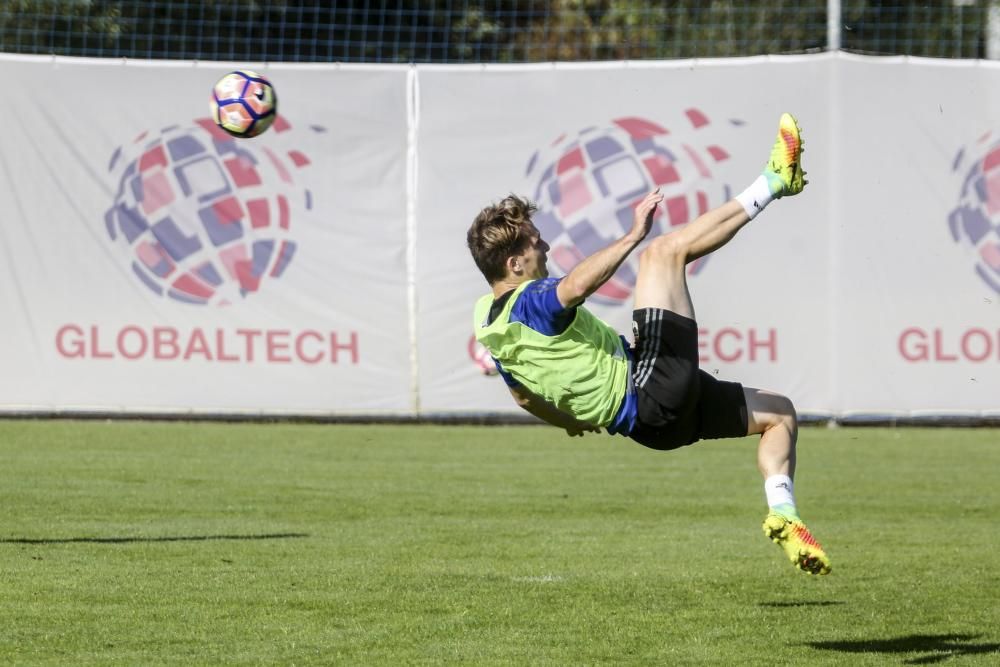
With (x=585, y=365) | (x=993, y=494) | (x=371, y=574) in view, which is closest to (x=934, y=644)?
(x=585, y=365)

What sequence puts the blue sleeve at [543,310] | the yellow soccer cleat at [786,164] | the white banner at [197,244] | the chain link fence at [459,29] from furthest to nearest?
the chain link fence at [459,29], the white banner at [197,244], the yellow soccer cleat at [786,164], the blue sleeve at [543,310]

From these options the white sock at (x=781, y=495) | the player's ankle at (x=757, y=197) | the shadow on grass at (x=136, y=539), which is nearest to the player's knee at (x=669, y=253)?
the player's ankle at (x=757, y=197)

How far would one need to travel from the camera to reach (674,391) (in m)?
6.78

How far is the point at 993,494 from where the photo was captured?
1255 centimetres

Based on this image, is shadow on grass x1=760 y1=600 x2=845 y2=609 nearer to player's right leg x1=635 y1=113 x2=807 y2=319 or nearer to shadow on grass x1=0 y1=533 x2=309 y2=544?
player's right leg x1=635 y1=113 x2=807 y2=319

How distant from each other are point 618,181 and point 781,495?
10.3 m

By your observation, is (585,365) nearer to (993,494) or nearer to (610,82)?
(993,494)

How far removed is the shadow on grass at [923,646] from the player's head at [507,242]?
202cm

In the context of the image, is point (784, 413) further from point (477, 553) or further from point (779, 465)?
point (477, 553)

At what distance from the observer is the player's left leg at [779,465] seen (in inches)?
258

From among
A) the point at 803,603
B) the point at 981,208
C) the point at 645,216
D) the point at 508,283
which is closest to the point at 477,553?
the point at 803,603

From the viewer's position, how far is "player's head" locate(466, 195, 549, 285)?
6859 millimetres

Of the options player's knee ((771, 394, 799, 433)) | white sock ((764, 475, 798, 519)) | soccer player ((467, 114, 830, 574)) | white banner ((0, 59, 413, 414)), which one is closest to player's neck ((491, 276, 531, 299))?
soccer player ((467, 114, 830, 574))

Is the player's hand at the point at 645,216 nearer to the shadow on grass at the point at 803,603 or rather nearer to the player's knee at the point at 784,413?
the player's knee at the point at 784,413
